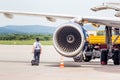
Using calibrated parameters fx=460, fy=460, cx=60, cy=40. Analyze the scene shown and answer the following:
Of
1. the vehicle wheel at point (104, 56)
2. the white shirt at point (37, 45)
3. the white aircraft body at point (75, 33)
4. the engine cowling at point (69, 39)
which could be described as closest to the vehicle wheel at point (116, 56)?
the vehicle wheel at point (104, 56)

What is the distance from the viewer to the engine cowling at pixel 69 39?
61.1 ft

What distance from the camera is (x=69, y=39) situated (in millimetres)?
19094

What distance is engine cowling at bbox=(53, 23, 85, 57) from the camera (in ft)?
61.1

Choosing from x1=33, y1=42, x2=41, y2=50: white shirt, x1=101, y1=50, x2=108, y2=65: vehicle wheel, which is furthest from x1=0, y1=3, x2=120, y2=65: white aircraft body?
x1=101, y1=50, x2=108, y2=65: vehicle wheel

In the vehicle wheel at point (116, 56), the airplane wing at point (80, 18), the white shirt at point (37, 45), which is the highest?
the airplane wing at point (80, 18)

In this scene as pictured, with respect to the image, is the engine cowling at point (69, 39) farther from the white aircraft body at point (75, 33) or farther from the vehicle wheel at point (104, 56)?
the vehicle wheel at point (104, 56)

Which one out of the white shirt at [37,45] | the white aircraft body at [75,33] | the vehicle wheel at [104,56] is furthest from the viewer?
the vehicle wheel at [104,56]

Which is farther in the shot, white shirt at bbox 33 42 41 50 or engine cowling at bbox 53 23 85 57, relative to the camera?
white shirt at bbox 33 42 41 50

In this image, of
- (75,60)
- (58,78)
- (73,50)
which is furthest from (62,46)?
(75,60)

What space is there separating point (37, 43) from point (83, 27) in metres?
2.88

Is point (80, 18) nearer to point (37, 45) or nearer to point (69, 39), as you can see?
point (69, 39)

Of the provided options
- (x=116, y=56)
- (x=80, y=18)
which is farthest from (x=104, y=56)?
(x=80, y=18)

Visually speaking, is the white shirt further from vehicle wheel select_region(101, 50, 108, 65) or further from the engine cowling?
vehicle wheel select_region(101, 50, 108, 65)

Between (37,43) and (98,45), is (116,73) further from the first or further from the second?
(98,45)
